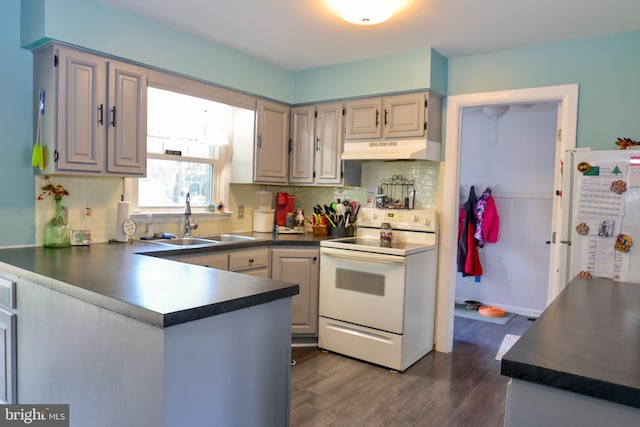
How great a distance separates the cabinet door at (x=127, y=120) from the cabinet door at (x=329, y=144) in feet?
5.06

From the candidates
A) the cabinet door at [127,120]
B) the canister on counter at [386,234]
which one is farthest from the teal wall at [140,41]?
the canister on counter at [386,234]

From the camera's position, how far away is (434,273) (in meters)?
3.56

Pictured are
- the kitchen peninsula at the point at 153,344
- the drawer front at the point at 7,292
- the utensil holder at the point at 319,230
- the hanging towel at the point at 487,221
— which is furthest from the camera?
the hanging towel at the point at 487,221

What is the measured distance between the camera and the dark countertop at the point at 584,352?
3.12 feet

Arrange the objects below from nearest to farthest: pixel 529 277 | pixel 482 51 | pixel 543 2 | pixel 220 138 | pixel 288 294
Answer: pixel 288 294 < pixel 543 2 < pixel 482 51 < pixel 220 138 < pixel 529 277

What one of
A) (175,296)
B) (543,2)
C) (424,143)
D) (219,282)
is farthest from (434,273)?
(175,296)

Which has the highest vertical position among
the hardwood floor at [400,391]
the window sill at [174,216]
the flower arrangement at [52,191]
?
the flower arrangement at [52,191]

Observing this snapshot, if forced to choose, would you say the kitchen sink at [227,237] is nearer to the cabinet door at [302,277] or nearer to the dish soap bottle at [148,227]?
the cabinet door at [302,277]

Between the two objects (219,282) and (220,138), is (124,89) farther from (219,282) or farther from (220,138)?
(219,282)

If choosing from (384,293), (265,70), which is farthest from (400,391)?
(265,70)

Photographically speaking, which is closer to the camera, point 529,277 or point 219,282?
point 219,282

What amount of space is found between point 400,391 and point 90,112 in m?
2.62

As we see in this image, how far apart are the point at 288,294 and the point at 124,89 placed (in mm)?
1919

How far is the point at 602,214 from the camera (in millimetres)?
2449
